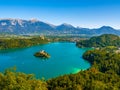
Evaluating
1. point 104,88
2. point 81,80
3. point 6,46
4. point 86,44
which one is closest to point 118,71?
point 81,80

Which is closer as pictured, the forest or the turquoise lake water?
the forest

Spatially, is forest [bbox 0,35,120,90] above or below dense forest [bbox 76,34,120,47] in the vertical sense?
above

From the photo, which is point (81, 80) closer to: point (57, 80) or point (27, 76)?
point (57, 80)

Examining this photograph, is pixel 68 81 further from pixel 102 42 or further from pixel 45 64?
pixel 102 42

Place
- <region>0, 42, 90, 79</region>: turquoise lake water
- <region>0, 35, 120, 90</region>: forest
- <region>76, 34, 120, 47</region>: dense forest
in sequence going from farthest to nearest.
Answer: <region>76, 34, 120, 47</region>: dense forest → <region>0, 42, 90, 79</region>: turquoise lake water → <region>0, 35, 120, 90</region>: forest

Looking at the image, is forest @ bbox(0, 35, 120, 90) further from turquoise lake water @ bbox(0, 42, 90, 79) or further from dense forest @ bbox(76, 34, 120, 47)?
dense forest @ bbox(76, 34, 120, 47)

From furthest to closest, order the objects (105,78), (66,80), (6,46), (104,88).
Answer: (6,46), (105,78), (66,80), (104,88)

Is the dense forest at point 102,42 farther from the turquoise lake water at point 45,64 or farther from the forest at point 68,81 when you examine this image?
the forest at point 68,81

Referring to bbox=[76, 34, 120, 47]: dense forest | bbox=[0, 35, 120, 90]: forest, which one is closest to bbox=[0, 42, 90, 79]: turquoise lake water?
bbox=[0, 35, 120, 90]: forest

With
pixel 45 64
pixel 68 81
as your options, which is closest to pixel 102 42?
pixel 45 64

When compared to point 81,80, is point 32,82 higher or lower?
higher

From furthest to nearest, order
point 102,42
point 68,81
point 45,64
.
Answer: point 102,42 < point 45,64 < point 68,81
